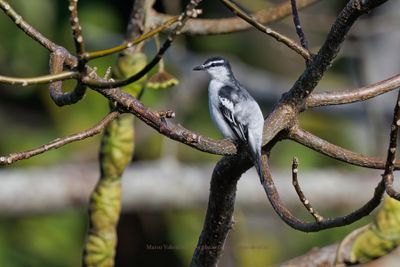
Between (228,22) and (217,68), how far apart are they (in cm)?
43

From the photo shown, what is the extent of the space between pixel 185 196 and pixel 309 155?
127 cm

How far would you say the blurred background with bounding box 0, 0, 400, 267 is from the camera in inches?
193

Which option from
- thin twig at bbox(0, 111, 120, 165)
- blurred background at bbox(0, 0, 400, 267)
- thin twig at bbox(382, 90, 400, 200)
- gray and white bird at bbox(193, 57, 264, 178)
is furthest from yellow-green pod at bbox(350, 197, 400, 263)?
blurred background at bbox(0, 0, 400, 267)

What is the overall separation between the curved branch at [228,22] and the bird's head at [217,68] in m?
0.35

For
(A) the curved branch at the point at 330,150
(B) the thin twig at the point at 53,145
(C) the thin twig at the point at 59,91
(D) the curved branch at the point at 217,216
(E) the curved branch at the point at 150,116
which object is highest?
(C) the thin twig at the point at 59,91

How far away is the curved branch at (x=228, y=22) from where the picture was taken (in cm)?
277

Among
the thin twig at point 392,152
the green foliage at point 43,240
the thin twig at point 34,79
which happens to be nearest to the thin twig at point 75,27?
the thin twig at point 34,79

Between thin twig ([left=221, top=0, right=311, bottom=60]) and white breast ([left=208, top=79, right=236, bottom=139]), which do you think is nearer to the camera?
thin twig ([left=221, top=0, right=311, bottom=60])

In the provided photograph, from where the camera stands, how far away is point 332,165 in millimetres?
6031

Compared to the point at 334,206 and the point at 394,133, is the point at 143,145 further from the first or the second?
the point at 394,133

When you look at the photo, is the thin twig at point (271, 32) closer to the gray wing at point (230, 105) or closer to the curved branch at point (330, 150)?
the curved branch at point (330, 150)

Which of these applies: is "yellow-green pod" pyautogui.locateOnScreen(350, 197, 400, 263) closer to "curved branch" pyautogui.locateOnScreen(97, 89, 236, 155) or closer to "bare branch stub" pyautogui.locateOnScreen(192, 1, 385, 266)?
"bare branch stub" pyautogui.locateOnScreen(192, 1, 385, 266)

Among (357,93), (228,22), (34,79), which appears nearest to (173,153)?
(228,22)

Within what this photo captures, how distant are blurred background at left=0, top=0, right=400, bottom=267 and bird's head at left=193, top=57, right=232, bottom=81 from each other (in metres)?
1.35
